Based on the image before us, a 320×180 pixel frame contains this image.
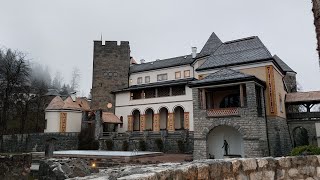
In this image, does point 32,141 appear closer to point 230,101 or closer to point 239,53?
point 230,101

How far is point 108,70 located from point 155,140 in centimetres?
1557

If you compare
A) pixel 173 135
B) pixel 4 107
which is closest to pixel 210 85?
pixel 173 135

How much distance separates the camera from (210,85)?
68.5 feet

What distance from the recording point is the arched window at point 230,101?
929 inches

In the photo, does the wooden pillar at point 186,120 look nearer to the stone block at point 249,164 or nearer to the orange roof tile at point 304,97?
the orange roof tile at point 304,97

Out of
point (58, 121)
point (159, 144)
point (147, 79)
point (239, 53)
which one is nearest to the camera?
point (239, 53)

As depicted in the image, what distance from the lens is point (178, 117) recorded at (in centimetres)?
3250

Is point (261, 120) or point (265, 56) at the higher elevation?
point (265, 56)

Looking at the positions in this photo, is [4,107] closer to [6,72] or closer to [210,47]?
[6,72]

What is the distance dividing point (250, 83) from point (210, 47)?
42.4ft

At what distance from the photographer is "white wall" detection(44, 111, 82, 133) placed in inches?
1287

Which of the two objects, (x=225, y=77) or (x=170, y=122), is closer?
(x=225, y=77)

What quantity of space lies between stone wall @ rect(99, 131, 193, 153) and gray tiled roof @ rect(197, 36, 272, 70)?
7.17m

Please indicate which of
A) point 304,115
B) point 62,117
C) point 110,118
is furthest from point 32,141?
point 304,115
